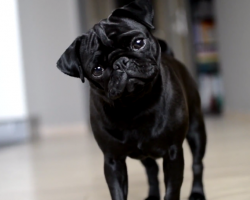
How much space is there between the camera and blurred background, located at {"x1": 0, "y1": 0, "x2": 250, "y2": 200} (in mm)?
2613

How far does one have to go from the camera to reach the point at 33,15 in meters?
4.20

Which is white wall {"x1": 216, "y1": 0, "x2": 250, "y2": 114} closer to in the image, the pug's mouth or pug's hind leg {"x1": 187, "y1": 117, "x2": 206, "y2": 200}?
pug's hind leg {"x1": 187, "y1": 117, "x2": 206, "y2": 200}

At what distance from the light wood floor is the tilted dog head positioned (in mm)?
616

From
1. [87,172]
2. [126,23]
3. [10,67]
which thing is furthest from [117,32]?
[10,67]

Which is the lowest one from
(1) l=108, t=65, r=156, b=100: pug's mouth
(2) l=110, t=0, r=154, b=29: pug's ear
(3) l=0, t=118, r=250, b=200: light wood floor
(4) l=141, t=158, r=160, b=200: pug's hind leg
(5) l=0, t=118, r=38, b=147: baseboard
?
(5) l=0, t=118, r=38, b=147: baseboard

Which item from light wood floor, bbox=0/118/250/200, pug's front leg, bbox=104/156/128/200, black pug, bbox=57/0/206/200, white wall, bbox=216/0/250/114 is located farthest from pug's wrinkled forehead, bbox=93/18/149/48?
white wall, bbox=216/0/250/114

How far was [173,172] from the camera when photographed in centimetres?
115

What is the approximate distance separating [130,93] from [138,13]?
0.74 feet

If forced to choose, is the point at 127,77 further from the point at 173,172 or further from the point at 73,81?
the point at 73,81

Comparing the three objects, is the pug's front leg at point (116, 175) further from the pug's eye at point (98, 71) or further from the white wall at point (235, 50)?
the white wall at point (235, 50)

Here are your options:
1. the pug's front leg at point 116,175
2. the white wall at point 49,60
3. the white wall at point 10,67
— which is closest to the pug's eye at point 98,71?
the pug's front leg at point 116,175

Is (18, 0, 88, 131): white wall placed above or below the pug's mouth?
below

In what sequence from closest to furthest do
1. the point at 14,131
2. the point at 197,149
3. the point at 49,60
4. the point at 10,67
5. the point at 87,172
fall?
the point at 197,149, the point at 87,172, the point at 10,67, the point at 14,131, the point at 49,60

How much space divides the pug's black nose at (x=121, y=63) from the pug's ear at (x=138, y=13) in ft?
0.45
